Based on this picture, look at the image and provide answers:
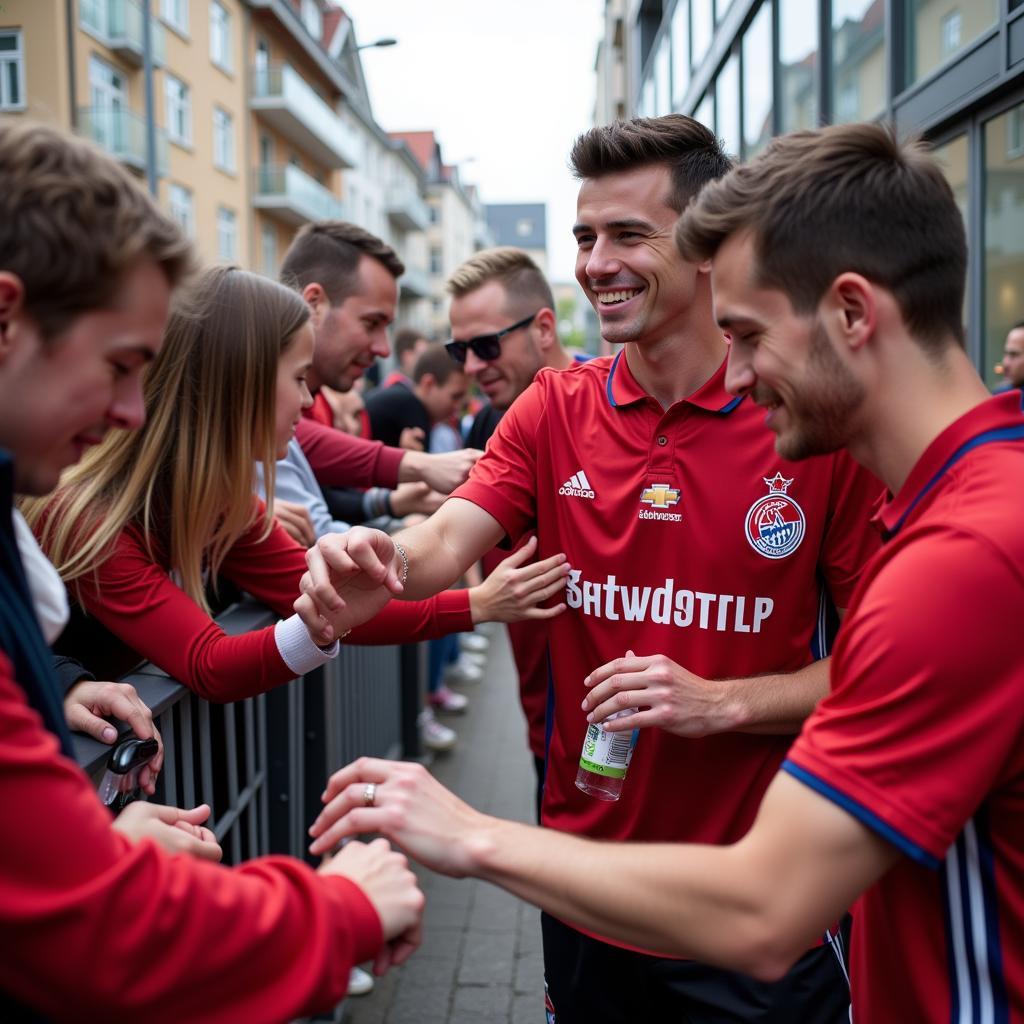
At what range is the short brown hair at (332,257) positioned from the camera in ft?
15.8

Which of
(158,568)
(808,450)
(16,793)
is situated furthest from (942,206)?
(158,568)

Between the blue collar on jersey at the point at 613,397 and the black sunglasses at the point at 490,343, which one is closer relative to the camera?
the blue collar on jersey at the point at 613,397

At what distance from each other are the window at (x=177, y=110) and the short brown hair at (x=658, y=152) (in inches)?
1042

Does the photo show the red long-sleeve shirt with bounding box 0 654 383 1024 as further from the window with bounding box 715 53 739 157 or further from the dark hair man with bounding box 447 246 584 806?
the window with bounding box 715 53 739 157

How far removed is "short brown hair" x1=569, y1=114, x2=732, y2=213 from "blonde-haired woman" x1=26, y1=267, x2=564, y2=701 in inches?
36.9

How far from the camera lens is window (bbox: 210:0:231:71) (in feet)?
95.0

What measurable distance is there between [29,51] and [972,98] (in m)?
5.50

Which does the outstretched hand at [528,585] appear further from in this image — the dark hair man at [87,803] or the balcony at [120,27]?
the balcony at [120,27]

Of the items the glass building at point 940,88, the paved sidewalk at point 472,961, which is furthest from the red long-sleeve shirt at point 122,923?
the glass building at point 940,88

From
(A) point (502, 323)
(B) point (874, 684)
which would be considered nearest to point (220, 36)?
(A) point (502, 323)

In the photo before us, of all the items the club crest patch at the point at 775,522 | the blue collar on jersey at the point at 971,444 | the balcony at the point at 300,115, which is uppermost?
the balcony at the point at 300,115

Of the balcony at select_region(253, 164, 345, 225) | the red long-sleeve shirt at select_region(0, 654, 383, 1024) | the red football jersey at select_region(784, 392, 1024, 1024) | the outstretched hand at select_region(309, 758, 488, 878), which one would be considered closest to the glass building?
the red football jersey at select_region(784, 392, 1024, 1024)

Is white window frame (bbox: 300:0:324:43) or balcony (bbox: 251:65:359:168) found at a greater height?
white window frame (bbox: 300:0:324:43)

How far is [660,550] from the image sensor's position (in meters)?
2.40
